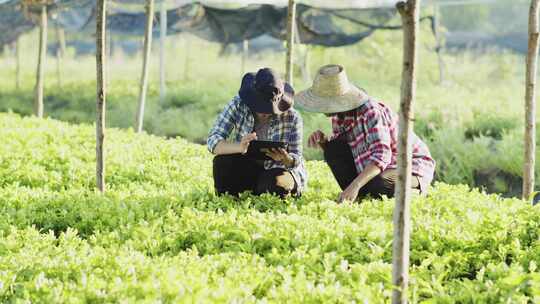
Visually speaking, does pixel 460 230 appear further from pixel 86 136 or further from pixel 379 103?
pixel 86 136

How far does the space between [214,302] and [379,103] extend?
262 cm

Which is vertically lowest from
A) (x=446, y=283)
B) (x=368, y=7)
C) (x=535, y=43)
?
(x=446, y=283)

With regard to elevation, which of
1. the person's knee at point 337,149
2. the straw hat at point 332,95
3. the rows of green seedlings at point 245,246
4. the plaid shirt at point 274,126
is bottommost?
the rows of green seedlings at point 245,246

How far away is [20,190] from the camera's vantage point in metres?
6.00

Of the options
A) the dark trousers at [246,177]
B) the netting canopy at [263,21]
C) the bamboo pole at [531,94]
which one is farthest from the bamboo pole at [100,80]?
the netting canopy at [263,21]

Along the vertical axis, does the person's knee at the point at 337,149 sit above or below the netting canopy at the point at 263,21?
below

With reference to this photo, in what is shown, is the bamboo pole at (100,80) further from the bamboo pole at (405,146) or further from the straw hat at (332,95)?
the bamboo pole at (405,146)

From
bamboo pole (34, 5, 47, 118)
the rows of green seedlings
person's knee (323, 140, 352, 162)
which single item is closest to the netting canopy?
bamboo pole (34, 5, 47, 118)

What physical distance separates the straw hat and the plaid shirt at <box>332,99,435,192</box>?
0.40ft

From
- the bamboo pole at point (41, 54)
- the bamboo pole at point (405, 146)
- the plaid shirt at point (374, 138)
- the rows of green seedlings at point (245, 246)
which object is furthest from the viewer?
the bamboo pole at point (41, 54)

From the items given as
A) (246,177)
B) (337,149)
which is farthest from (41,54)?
(337,149)

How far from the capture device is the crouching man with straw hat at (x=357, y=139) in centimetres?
521

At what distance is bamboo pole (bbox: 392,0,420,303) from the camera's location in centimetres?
304

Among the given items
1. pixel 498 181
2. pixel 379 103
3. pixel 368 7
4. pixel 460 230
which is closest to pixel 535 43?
pixel 379 103
